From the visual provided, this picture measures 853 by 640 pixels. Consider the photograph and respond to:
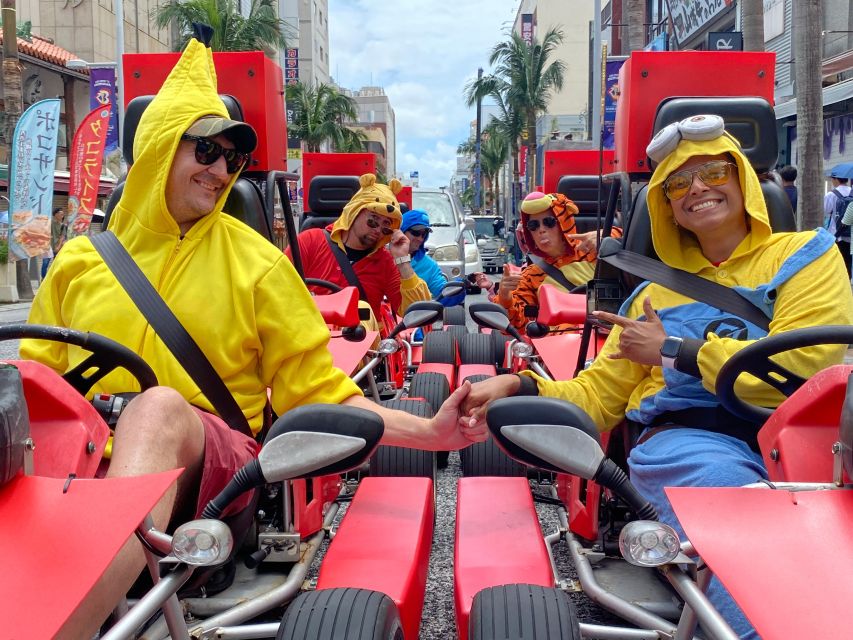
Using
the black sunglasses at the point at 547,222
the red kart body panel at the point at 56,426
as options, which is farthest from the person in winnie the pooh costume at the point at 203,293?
the black sunglasses at the point at 547,222

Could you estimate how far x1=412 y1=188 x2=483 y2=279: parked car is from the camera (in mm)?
12391

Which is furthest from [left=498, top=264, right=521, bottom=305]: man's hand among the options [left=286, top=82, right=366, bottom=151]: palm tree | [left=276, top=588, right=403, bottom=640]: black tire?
[left=286, top=82, right=366, bottom=151]: palm tree

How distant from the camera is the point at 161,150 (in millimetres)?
2418

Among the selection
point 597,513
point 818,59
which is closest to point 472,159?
point 818,59

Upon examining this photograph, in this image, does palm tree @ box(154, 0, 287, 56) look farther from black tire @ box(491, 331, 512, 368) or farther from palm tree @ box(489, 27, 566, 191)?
black tire @ box(491, 331, 512, 368)

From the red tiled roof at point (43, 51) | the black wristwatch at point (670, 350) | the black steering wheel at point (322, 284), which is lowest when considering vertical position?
the black wristwatch at point (670, 350)

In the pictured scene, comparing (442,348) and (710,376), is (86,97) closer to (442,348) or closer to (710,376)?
(442,348)

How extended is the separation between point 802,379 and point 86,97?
85.7 ft

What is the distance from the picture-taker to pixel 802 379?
6.75 feet

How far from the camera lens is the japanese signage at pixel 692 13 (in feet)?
64.7

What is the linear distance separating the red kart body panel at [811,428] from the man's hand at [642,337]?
0.58 m

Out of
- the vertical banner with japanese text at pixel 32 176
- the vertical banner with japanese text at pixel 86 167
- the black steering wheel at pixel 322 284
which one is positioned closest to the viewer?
the black steering wheel at pixel 322 284

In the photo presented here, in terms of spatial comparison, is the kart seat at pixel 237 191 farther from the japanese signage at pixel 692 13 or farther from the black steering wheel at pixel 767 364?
the japanese signage at pixel 692 13

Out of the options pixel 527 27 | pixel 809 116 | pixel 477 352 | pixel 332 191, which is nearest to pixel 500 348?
pixel 477 352
